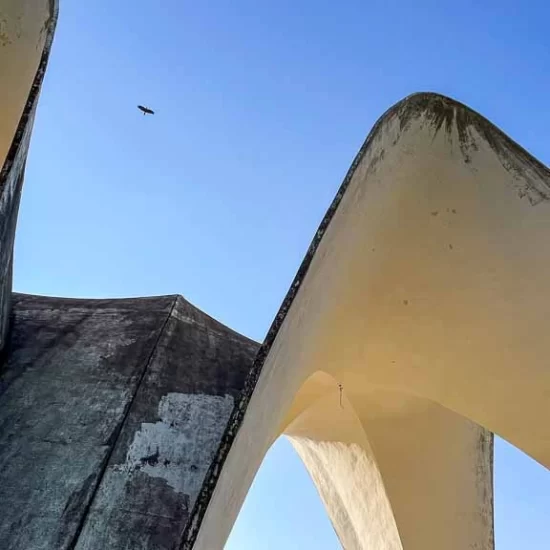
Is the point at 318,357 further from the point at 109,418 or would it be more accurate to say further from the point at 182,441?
the point at 109,418

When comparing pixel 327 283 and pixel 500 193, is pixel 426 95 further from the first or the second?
pixel 327 283

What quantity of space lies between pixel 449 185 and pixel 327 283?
3.76ft

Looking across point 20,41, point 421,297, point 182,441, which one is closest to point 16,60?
point 20,41

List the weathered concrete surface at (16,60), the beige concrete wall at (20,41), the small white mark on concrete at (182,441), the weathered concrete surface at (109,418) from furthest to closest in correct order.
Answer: the beige concrete wall at (20,41)
the weathered concrete surface at (16,60)
the small white mark on concrete at (182,441)
the weathered concrete surface at (109,418)

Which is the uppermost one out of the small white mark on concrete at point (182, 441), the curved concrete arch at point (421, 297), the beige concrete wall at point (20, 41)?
the beige concrete wall at point (20, 41)

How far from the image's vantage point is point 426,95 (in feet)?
13.4

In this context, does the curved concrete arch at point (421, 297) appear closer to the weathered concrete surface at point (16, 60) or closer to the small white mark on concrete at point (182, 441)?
the small white mark on concrete at point (182, 441)

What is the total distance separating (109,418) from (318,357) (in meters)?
1.91

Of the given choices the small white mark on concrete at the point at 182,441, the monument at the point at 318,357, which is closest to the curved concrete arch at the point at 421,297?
the monument at the point at 318,357

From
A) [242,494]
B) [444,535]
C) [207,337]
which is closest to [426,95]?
[207,337]

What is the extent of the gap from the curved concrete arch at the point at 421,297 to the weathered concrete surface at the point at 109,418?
A: 1.18 feet

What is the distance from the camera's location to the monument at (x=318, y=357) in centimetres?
314

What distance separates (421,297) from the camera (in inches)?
197

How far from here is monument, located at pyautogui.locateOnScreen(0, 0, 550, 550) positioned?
3.14 meters
